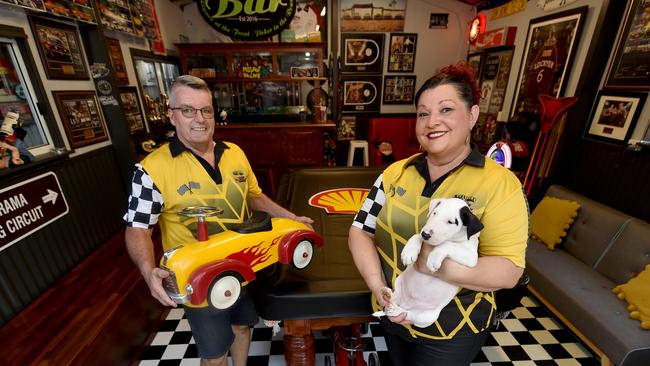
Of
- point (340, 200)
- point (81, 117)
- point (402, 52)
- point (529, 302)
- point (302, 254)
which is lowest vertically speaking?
point (529, 302)

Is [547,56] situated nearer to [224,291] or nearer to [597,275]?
[597,275]

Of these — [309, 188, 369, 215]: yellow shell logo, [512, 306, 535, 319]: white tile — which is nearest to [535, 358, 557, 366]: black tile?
[512, 306, 535, 319]: white tile

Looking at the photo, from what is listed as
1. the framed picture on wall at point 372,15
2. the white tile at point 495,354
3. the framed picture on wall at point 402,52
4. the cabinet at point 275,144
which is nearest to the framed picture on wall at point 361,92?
the framed picture on wall at point 402,52

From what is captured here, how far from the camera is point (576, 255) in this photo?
98.4 inches

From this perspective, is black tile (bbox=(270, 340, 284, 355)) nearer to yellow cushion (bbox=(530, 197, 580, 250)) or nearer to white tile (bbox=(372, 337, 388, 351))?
white tile (bbox=(372, 337, 388, 351))

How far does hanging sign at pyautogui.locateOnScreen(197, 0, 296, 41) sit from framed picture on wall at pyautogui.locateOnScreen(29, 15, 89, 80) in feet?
4.34

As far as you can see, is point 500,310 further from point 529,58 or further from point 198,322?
point 529,58

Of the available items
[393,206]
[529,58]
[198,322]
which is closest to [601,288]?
[393,206]

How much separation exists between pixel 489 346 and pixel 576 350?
0.62 m

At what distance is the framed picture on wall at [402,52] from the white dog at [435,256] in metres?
5.21

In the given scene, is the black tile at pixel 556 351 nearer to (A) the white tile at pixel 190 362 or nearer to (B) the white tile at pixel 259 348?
(B) the white tile at pixel 259 348

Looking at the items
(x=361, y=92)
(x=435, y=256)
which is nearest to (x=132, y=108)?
(x=435, y=256)

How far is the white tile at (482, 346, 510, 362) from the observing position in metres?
A: 2.04

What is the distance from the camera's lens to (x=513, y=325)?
2340 millimetres
